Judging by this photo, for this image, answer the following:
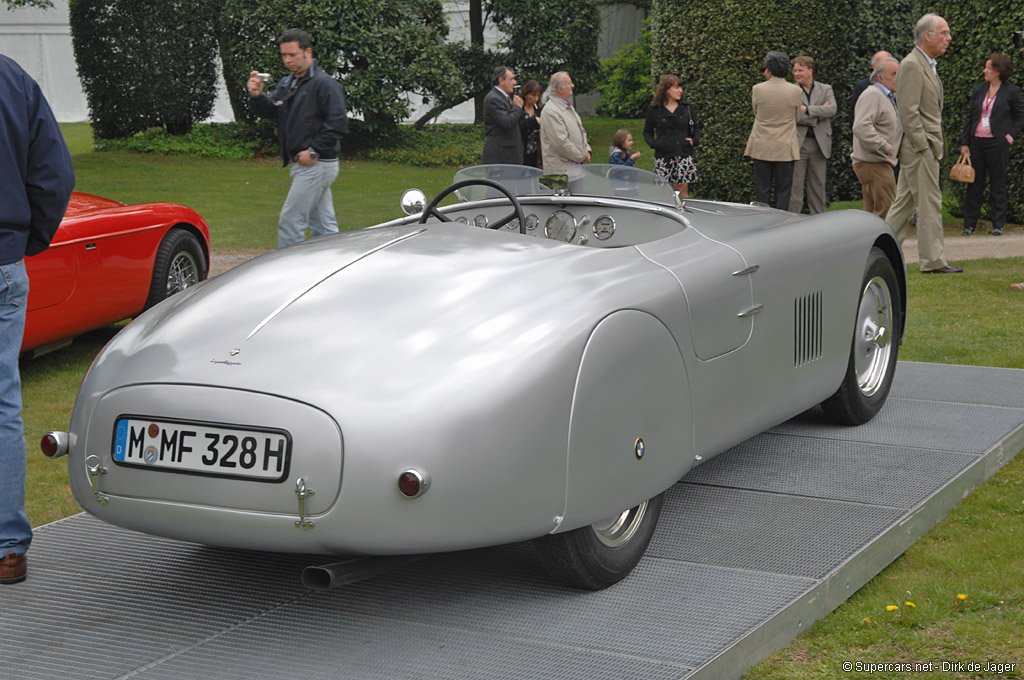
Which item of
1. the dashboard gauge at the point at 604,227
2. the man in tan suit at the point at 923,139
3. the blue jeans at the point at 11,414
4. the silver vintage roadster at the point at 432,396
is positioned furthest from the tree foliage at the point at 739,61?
the blue jeans at the point at 11,414

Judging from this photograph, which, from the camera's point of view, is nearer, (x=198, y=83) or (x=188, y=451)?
(x=188, y=451)

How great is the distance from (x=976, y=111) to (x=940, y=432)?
25.8 feet

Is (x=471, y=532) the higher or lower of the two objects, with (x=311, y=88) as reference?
lower

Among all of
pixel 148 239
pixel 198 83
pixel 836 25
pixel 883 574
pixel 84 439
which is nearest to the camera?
→ pixel 84 439

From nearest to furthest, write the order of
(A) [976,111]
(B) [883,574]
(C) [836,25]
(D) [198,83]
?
(B) [883,574] → (A) [976,111] → (C) [836,25] → (D) [198,83]

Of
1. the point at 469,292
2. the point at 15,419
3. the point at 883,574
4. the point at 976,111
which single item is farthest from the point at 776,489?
the point at 976,111

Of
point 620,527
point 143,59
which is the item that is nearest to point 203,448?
point 620,527

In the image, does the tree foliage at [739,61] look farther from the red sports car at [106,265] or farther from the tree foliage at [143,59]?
the tree foliage at [143,59]

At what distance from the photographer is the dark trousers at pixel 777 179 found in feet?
38.0

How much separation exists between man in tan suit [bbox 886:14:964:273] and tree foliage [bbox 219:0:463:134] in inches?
501

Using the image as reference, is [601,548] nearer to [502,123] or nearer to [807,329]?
[807,329]

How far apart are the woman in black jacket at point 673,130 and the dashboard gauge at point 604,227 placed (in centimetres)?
803

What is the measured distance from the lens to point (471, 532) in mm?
3053

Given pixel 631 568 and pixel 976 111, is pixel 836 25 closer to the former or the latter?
pixel 976 111
